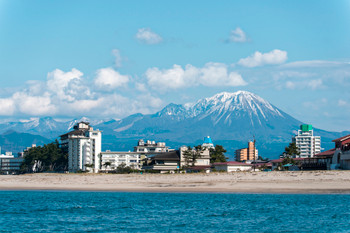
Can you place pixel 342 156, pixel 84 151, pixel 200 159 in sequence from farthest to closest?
pixel 84 151
pixel 200 159
pixel 342 156

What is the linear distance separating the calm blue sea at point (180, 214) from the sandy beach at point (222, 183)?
3739mm

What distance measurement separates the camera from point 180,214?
154 ft

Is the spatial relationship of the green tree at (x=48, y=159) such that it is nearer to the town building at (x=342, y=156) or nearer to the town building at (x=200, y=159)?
the town building at (x=200, y=159)

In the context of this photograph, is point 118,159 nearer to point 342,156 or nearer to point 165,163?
point 165,163

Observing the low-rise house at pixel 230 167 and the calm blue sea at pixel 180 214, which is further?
the low-rise house at pixel 230 167

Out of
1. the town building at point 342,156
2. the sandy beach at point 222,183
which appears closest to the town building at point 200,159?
the sandy beach at point 222,183

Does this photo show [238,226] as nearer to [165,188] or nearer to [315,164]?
[165,188]

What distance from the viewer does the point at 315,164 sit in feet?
313

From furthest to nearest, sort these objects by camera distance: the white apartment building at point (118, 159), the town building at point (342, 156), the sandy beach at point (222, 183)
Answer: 1. the white apartment building at point (118, 159)
2. the town building at point (342, 156)
3. the sandy beach at point (222, 183)

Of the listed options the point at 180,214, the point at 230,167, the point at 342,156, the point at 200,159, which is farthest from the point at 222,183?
the point at 200,159

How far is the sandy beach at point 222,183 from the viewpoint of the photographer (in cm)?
6741

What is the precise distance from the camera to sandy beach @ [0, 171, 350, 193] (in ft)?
221

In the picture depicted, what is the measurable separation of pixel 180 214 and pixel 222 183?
28.4m

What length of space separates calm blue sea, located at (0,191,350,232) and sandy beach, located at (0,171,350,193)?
12.3 ft
